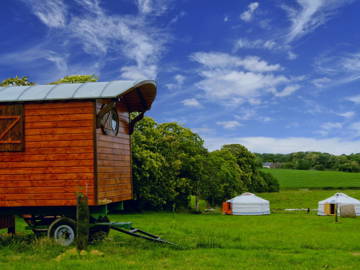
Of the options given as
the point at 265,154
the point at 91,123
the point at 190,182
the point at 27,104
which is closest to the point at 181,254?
the point at 91,123

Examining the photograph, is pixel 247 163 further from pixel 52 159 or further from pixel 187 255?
pixel 187 255

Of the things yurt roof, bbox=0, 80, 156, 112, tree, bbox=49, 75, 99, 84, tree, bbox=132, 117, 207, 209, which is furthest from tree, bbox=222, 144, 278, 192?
yurt roof, bbox=0, 80, 156, 112

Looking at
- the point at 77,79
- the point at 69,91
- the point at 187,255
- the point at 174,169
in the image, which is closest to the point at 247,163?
the point at 174,169

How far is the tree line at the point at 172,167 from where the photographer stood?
108ft

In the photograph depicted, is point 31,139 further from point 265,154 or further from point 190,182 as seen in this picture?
point 265,154

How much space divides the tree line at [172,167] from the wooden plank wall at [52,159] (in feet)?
60.2

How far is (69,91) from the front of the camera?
44.7ft

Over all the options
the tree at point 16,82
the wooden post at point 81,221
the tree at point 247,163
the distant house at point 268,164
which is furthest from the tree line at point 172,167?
the distant house at point 268,164

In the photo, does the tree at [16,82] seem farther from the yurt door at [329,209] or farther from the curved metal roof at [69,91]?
the yurt door at [329,209]

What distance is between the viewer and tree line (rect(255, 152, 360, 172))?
102562 mm

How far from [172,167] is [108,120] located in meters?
22.3

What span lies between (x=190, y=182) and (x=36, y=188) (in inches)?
1017

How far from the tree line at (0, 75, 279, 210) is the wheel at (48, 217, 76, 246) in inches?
736

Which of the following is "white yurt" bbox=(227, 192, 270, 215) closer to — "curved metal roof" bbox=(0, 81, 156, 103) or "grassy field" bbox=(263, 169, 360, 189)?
"curved metal roof" bbox=(0, 81, 156, 103)
